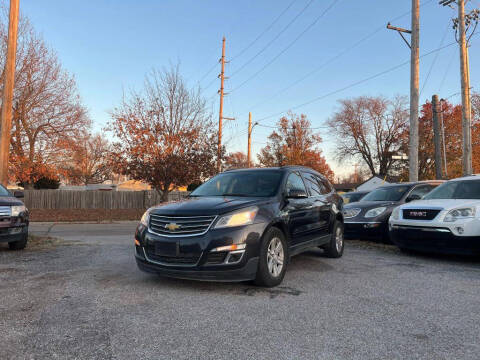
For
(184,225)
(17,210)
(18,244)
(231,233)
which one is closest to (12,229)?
(17,210)

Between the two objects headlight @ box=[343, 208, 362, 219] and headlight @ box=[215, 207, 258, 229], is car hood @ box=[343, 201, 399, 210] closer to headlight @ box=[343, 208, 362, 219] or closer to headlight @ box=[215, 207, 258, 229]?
headlight @ box=[343, 208, 362, 219]

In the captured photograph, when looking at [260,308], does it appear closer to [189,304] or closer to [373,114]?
[189,304]

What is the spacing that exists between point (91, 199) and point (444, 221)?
24.9 meters

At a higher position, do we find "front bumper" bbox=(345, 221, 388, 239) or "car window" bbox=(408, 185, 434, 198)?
"car window" bbox=(408, 185, 434, 198)

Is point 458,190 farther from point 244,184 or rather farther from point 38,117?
point 38,117

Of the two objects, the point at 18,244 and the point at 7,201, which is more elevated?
the point at 7,201

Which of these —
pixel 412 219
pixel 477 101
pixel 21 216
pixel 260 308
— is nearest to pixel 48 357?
pixel 260 308

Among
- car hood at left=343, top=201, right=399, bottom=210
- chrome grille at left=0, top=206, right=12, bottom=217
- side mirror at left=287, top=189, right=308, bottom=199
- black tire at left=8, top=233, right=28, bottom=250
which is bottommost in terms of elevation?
black tire at left=8, top=233, right=28, bottom=250

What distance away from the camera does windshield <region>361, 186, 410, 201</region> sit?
1021 centimetres

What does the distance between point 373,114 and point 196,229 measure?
4817 cm

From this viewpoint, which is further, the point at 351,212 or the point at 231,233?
the point at 351,212

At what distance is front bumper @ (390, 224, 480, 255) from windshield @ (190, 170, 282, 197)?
10.8 ft

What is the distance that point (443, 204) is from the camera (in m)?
7.37

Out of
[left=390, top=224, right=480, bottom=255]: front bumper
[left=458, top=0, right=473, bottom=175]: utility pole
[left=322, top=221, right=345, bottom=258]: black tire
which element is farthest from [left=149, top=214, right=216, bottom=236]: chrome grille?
[left=458, top=0, right=473, bottom=175]: utility pole
